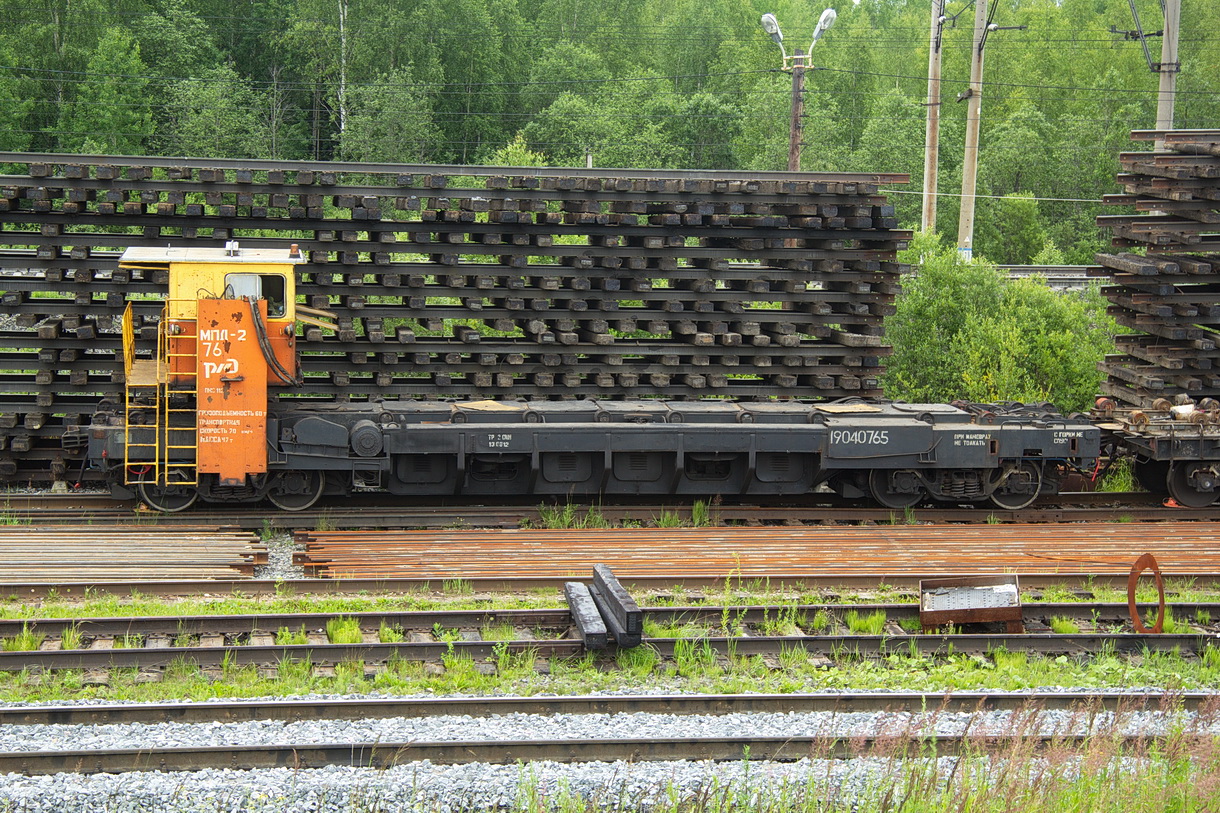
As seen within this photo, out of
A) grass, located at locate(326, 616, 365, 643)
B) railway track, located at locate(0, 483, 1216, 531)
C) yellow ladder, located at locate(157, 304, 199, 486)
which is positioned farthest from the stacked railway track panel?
grass, located at locate(326, 616, 365, 643)

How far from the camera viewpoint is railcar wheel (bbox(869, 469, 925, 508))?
16062 mm

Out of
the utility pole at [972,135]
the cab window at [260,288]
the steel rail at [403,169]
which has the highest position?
the utility pole at [972,135]

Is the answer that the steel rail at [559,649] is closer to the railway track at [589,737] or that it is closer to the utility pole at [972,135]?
the railway track at [589,737]

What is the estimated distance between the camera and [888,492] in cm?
1614

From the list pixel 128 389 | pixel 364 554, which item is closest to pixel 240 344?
pixel 128 389

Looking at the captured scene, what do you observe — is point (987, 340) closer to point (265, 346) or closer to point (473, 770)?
point (265, 346)

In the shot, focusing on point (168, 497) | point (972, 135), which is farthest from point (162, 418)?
point (972, 135)

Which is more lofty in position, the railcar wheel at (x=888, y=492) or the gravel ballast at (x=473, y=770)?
the railcar wheel at (x=888, y=492)

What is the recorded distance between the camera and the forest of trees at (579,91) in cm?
4491

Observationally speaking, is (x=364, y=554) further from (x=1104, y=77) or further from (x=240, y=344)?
(x=1104, y=77)

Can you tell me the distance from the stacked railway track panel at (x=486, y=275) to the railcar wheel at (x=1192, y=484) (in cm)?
446

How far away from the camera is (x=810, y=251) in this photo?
18.4 m

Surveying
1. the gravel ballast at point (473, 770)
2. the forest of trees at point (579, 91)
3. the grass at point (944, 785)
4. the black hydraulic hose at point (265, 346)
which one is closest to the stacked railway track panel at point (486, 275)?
the black hydraulic hose at point (265, 346)

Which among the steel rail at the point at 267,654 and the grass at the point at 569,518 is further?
the grass at the point at 569,518
